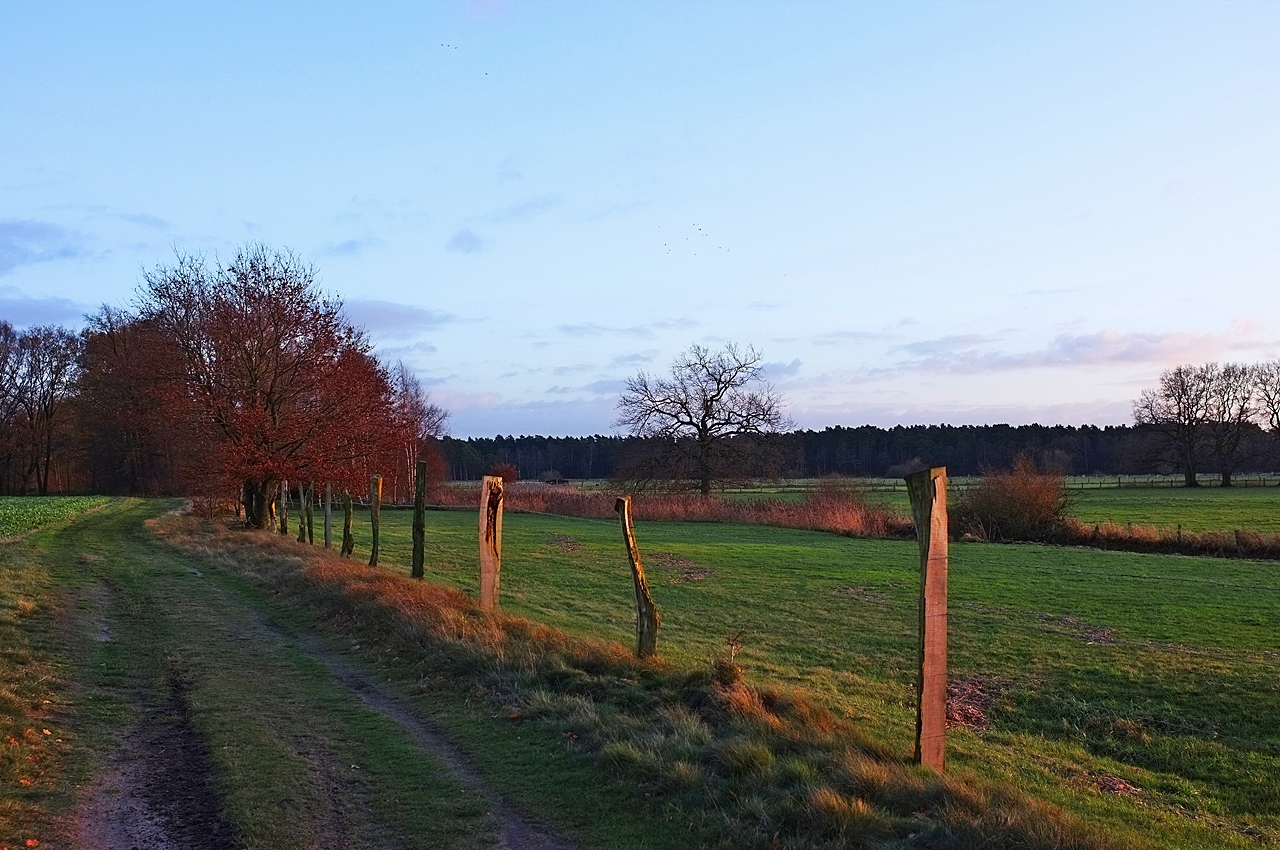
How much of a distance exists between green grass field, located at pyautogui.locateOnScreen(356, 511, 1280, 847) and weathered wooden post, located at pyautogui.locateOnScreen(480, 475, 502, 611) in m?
2.27

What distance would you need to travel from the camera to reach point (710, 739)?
688 cm

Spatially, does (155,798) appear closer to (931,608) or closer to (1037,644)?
(931,608)

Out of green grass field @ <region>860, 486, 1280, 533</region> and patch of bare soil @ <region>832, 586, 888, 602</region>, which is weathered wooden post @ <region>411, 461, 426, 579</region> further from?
green grass field @ <region>860, 486, 1280, 533</region>

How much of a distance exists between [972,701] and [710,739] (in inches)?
247

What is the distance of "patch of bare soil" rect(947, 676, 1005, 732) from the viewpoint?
34.9 feet

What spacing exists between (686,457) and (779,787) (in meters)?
60.3

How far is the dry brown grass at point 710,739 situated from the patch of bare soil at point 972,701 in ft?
9.93

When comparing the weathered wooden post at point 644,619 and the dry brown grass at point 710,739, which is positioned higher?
the weathered wooden post at point 644,619

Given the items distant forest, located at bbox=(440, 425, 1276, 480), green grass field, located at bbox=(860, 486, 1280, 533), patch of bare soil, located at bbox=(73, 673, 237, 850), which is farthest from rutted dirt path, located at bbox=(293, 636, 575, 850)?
distant forest, located at bbox=(440, 425, 1276, 480)

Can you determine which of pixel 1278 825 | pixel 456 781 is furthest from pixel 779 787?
pixel 1278 825

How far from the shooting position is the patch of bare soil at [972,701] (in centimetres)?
1062

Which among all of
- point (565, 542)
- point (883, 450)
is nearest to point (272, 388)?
point (565, 542)

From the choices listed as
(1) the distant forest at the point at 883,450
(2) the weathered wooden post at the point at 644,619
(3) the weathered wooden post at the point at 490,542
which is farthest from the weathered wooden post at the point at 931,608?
(1) the distant forest at the point at 883,450

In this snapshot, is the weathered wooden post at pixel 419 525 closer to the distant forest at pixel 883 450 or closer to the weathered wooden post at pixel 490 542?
the weathered wooden post at pixel 490 542
